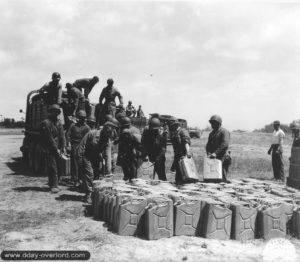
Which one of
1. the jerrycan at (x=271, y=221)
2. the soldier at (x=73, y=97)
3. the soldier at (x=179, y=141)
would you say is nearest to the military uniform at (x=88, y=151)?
the soldier at (x=179, y=141)

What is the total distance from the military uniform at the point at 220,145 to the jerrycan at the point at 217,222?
2409 millimetres

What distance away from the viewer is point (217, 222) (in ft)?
17.1

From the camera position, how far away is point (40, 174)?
10.9 meters

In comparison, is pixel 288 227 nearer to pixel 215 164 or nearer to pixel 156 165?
pixel 215 164

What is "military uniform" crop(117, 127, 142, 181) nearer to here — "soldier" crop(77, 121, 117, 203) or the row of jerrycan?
"soldier" crop(77, 121, 117, 203)

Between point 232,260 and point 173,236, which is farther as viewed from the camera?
point 173,236

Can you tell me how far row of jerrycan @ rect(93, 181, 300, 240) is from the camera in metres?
5.16

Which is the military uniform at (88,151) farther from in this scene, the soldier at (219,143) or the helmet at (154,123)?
the soldier at (219,143)

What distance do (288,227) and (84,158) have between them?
3901mm

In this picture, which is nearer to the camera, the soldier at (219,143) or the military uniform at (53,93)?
the soldier at (219,143)

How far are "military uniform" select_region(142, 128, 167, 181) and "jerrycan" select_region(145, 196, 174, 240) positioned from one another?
9.40 ft

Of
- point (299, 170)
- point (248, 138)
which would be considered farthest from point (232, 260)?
point (248, 138)

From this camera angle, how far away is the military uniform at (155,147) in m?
8.06

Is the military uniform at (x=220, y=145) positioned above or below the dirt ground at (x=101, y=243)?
above
